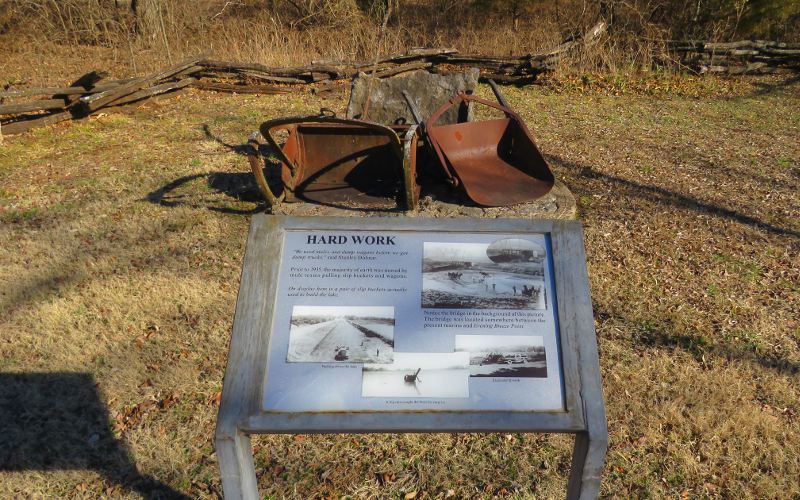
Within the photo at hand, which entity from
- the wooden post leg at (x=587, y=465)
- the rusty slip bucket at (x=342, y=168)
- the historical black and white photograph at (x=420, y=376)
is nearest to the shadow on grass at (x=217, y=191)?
the rusty slip bucket at (x=342, y=168)

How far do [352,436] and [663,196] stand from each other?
14.6 feet

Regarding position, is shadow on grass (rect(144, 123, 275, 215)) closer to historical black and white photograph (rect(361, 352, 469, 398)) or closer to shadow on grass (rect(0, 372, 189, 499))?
shadow on grass (rect(0, 372, 189, 499))

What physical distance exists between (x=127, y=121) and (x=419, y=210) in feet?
18.3

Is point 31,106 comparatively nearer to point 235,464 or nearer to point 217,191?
point 217,191

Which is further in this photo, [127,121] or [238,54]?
[238,54]

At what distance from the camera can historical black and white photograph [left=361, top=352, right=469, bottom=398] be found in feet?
6.39

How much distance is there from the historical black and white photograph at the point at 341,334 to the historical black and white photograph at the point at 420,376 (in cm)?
4

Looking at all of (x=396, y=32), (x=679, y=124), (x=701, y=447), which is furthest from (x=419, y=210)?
(x=396, y=32)

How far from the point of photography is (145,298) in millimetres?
4539

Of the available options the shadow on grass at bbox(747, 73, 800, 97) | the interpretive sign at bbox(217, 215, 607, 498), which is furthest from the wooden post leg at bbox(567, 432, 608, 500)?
the shadow on grass at bbox(747, 73, 800, 97)

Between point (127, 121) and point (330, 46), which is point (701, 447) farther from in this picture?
point (330, 46)

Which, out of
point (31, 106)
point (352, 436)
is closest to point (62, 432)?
point (352, 436)

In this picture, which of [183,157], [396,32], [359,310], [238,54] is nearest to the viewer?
[359,310]

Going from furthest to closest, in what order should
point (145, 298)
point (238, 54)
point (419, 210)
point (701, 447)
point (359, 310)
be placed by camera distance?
point (238, 54), point (419, 210), point (145, 298), point (701, 447), point (359, 310)
